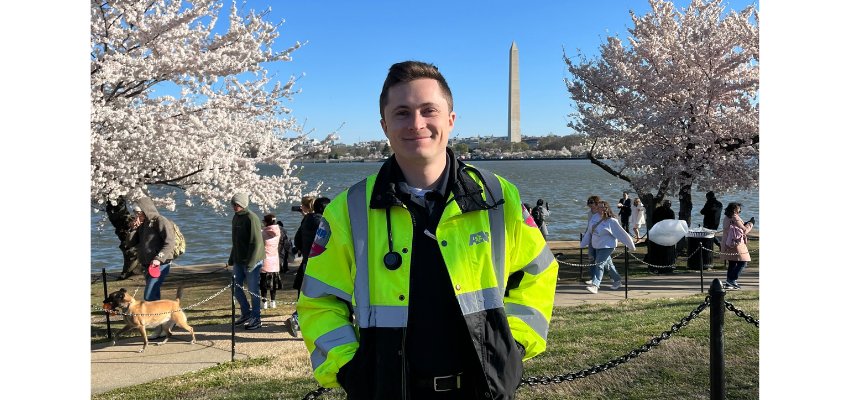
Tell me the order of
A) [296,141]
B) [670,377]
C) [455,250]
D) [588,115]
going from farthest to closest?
[588,115], [296,141], [670,377], [455,250]

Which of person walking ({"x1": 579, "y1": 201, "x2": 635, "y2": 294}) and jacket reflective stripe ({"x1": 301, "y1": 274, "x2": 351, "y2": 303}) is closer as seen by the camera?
jacket reflective stripe ({"x1": 301, "y1": 274, "x2": 351, "y2": 303})

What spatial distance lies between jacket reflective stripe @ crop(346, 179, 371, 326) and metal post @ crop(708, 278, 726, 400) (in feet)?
7.85

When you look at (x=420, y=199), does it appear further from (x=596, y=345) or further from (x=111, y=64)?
(x=111, y=64)

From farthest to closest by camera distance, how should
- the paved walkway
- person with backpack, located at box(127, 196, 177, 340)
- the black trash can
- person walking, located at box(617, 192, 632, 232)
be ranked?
person walking, located at box(617, 192, 632, 232) → the black trash can → person with backpack, located at box(127, 196, 177, 340) → the paved walkway

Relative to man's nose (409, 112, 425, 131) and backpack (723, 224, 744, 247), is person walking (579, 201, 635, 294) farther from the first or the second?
man's nose (409, 112, 425, 131)

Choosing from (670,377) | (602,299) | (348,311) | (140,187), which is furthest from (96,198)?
(348,311)

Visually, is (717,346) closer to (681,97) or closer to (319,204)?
(319,204)

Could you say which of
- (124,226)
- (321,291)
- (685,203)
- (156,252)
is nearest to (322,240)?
(321,291)

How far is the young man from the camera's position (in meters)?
2.12

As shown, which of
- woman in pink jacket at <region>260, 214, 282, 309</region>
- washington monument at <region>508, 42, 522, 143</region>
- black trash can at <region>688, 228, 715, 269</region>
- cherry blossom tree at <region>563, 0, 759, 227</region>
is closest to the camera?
woman in pink jacket at <region>260, 214, 282, 309</region>

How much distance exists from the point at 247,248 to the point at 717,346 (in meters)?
5.84

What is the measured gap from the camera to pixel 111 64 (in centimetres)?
1028

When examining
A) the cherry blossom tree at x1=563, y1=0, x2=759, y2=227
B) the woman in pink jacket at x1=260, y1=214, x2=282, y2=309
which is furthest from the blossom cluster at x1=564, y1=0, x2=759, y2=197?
the woman in pink jacket at x1=260, y1=214, x2=282, y2=309

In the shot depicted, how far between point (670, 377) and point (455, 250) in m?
3.95
